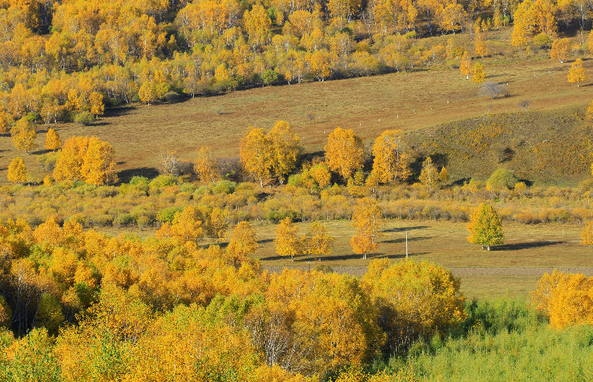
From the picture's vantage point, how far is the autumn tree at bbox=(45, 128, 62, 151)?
136000mm

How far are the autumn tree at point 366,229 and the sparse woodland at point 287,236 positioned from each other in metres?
0.38

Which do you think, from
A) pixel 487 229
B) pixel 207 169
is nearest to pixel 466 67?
pixel 207 169

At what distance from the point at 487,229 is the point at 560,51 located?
107 metres

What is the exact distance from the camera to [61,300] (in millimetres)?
50688

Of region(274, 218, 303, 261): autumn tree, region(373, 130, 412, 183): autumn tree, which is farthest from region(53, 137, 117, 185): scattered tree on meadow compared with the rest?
region(274, 218, 303, 261): autumn tree

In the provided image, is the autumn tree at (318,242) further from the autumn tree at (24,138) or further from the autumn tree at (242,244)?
the autumn tree at (24,138)

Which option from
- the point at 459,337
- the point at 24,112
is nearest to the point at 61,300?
the point at 459,337

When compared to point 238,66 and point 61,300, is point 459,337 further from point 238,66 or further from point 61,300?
point 238,66

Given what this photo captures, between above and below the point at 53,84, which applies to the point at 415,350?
below

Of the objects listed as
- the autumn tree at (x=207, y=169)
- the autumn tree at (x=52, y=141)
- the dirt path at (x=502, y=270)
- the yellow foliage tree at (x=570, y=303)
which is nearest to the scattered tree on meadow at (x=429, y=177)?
the dirt path at (x=502, y=270)

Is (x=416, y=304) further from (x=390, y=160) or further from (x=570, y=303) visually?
(x=390, y=160)

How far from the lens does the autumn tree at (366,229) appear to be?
7925cm

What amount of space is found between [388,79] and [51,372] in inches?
6175

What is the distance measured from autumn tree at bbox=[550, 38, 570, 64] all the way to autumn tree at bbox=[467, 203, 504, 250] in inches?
4097
